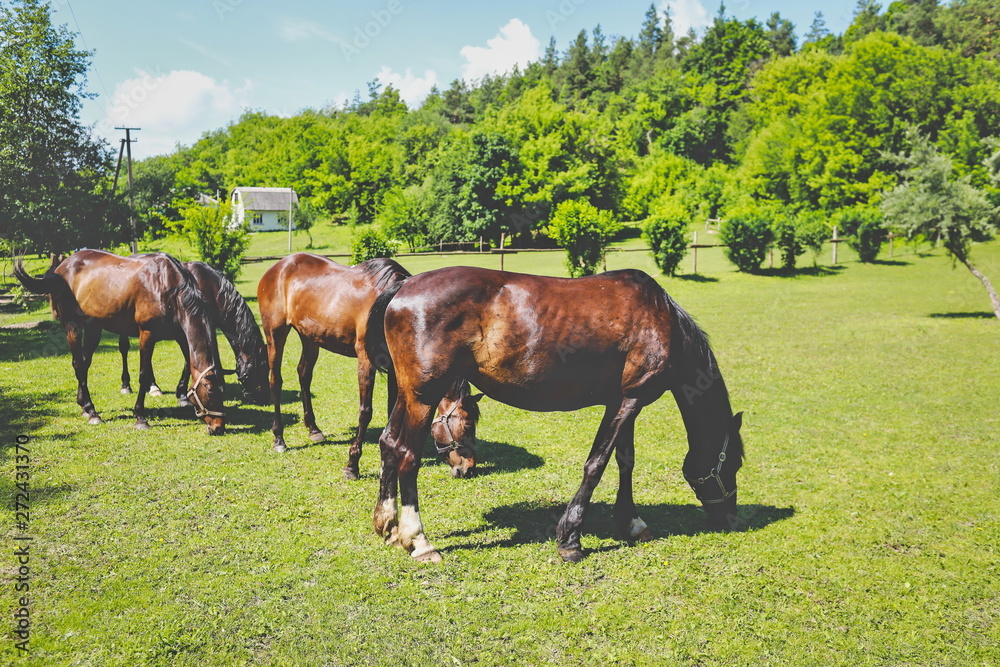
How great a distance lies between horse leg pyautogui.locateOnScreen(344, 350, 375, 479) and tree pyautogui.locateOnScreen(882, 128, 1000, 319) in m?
17.3

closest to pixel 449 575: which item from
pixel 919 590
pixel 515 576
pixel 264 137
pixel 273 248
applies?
pixel 515 576

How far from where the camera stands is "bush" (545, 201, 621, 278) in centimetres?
2627

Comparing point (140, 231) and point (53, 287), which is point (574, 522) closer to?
point (53, 287)

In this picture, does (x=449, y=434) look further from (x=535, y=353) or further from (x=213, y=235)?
(x=213, y=235)

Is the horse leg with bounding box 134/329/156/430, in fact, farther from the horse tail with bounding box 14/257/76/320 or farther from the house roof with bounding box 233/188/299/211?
the house roof with bounding box 233/188/299/211

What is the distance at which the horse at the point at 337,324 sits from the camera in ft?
23.3

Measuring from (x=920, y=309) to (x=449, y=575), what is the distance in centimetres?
2189

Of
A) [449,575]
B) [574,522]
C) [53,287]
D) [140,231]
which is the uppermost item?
[140,231]

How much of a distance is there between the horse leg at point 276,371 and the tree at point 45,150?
15.2 meters

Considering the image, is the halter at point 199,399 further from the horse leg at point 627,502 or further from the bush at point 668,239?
the bush at point 668,239

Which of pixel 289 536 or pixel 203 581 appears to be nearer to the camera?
pixel 203 581

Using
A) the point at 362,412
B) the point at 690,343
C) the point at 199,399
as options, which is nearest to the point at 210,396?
the point at 199,399

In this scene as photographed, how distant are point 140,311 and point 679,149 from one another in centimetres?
6488

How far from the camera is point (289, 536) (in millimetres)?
5551
